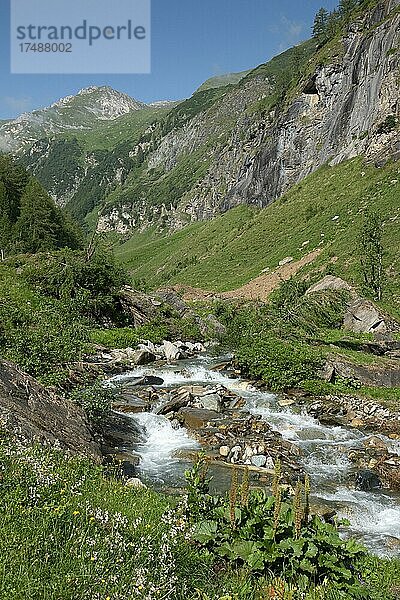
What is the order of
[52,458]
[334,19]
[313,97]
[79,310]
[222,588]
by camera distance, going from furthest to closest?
[334,19] → [313,97] → [79,310] → [52,458] → [222,588]

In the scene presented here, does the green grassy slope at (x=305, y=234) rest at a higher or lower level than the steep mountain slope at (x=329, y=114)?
lower

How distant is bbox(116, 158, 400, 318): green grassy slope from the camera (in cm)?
5261

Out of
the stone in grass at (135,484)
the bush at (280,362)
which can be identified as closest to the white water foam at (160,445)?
the stone in grass at (135,484)

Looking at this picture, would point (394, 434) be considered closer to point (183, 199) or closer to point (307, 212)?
point (307, 212)

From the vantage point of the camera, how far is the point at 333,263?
169 feet

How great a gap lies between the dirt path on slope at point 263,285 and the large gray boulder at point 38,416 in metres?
42.3

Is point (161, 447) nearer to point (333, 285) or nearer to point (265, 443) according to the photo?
point (265, 443)

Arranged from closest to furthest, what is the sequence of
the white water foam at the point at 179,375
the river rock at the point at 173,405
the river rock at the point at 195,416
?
the river rock at the point at 195,416 < the river rock at the point at 173,405 < the white water foam at the point at 179,375

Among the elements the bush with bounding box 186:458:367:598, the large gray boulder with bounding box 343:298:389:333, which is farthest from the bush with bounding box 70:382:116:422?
the large gray boulder with bounding box 343:298:389:333

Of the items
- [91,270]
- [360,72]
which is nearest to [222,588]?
[91,270]

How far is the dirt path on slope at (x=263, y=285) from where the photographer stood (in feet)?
187

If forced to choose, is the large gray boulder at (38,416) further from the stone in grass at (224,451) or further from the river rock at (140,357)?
the river rock at (140,357)

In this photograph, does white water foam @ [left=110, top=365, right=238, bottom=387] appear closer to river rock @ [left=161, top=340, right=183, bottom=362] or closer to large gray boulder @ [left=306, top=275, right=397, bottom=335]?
river rock @ [left=161, top=340, right=183, bottom=362]

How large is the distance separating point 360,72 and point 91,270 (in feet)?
234
